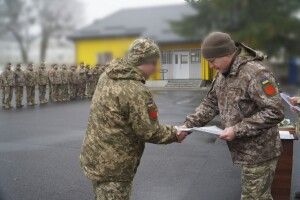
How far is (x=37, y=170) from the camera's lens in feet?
19.8

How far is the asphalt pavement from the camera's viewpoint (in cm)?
496

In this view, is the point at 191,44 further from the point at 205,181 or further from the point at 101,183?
the point at 205,181

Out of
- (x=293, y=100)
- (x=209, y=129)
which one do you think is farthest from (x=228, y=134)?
(x=293, y=100)

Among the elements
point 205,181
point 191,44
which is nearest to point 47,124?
point 205,181

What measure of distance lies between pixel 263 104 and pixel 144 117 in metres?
0.75

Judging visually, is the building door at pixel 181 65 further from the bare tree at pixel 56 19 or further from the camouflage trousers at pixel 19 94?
the camouflage trousers at pixel 19 94

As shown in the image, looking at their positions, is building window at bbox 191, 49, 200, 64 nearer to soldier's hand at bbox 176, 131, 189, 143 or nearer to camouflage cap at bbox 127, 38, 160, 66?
soldier's hand at bbox 176, 131, 189, 143

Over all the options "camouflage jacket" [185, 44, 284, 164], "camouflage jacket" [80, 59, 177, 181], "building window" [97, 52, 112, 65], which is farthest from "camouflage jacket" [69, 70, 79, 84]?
"camouflage jacket" [185, 44, 284, 164]

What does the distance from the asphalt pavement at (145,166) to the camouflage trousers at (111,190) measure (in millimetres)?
1439

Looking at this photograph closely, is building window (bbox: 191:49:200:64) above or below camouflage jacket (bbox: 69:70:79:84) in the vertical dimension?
above

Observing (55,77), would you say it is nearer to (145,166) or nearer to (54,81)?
(54,81)

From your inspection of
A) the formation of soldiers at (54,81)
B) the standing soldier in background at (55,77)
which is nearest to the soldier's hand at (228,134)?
the formation of soldiers at (54,81)

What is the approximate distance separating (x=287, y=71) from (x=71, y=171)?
3.14 metres

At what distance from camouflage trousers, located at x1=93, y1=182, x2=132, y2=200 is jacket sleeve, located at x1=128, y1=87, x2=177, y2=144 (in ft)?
1.25
